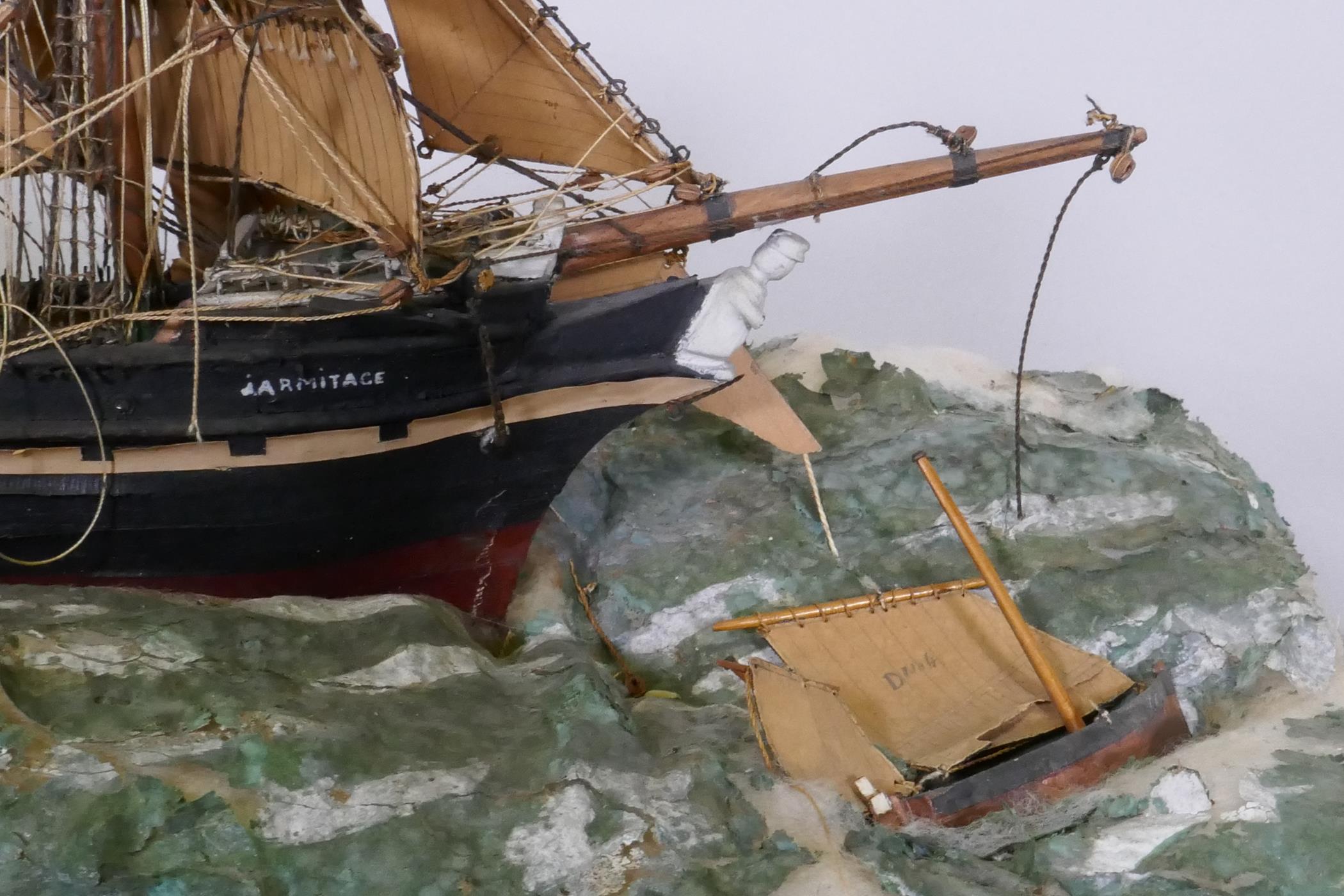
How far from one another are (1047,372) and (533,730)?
111 inches

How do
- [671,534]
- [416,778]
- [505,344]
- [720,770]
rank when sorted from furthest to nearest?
[671,534]
[505,344]
[720,770]
[416,778]

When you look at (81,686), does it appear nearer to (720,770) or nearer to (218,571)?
(218,571)

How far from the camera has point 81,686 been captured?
2180mm

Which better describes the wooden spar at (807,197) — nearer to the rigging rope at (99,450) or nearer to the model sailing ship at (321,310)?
the model sailing ship at (321,310)

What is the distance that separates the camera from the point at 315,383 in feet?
9.46

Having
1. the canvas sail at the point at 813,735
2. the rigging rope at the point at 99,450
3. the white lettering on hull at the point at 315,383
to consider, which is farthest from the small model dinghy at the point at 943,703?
the rigging rope at the point at 99,450

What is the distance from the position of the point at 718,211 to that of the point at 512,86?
94cm

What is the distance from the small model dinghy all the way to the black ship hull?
0.80m

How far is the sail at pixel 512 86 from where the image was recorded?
11.8 ft

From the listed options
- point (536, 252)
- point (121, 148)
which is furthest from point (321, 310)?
point (121, 148)

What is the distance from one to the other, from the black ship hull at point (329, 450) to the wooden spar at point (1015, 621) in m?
0.73

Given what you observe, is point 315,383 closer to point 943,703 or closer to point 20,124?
point 20,124

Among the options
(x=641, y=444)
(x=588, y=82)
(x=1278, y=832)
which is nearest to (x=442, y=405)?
(x=641, y=444)

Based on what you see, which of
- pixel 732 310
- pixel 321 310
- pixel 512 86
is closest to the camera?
pixel 321 310
